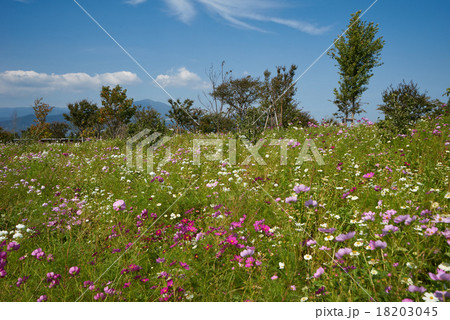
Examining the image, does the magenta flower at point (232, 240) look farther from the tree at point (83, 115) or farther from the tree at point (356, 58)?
the tree at point (83, 115)

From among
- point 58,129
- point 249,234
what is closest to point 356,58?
point 249,234

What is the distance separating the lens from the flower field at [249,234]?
2.12 m

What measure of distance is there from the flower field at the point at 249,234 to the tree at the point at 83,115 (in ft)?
141

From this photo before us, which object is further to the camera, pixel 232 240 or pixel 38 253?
pixel 232 240

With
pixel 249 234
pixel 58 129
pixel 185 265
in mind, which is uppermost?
pixel 58 129

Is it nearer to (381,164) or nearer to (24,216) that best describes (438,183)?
(381,164)

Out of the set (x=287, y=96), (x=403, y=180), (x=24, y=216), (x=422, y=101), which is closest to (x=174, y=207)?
(x=24, y=216)

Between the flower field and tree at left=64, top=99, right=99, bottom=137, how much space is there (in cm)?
4301

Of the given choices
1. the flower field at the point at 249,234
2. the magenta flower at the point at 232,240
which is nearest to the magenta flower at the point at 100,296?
the flower field at the point at 249,234

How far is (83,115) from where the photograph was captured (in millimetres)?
44844

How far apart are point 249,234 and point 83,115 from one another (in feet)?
Answer: 164

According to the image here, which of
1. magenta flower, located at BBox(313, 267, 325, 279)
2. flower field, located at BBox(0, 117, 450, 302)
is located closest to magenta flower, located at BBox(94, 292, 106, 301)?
flower field, located at BBox(0, 117, 450, 302)
